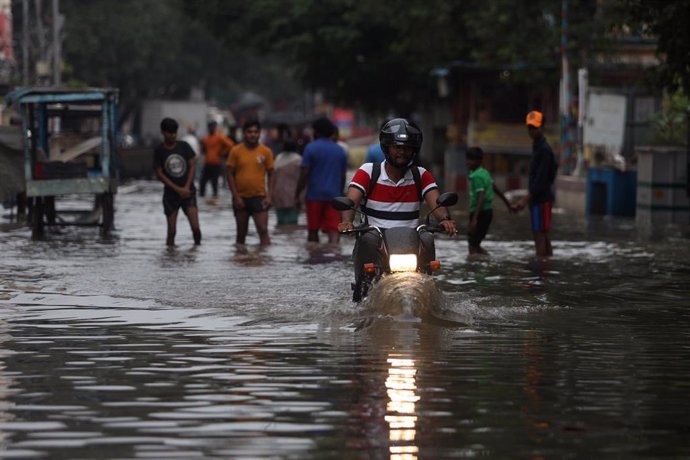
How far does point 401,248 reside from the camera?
11.9 m

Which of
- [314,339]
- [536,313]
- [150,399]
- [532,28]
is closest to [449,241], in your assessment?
[536,313]

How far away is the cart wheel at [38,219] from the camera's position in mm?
22609

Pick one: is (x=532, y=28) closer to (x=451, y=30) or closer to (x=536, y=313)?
(x=451, y=30)

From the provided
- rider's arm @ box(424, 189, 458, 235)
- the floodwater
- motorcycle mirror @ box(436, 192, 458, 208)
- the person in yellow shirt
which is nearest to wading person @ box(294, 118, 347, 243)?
the person in yellow shirt

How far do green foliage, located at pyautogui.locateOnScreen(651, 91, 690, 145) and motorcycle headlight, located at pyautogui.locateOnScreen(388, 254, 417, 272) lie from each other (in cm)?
1724

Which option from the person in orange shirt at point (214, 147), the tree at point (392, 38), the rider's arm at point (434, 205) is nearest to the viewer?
the rider's arm at point (434, 205)

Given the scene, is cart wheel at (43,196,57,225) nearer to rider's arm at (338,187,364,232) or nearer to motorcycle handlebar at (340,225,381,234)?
rider's arm at (338,187,364,232)

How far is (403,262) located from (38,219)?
11772 mm

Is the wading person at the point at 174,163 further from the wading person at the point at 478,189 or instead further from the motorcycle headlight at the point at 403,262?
the motorcycle headlight at the point at 403,262

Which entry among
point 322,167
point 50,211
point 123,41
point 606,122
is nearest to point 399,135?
point 322,167

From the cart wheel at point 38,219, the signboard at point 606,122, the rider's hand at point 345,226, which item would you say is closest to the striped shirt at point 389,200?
the rider's hand at point 345,226

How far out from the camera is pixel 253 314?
43.4 feet

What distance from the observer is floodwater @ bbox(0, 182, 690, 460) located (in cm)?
766

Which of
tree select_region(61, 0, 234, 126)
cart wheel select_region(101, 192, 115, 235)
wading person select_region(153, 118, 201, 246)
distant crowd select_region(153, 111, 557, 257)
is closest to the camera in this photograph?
distant crowd select_region(153, 111, 557, 257)
